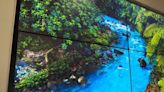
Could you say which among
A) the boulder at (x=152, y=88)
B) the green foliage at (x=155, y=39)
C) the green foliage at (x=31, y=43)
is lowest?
the boulder at (x=152, y=88)

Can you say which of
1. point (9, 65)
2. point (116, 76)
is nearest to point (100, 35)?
point (116, 76)

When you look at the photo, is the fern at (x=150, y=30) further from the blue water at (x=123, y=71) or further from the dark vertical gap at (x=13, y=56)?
the dark vertical gap at (x=13, y=56)

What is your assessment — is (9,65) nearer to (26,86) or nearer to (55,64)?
(26,86)

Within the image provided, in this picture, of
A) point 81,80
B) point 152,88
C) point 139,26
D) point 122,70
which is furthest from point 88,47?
point 152,88

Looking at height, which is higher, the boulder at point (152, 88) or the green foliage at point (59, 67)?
the green foliage at point (59, 67)

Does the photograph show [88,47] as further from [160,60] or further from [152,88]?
[160,60]

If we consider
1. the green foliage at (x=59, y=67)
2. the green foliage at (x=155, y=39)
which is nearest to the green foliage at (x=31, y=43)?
the green foliage at (x=59, y=67)

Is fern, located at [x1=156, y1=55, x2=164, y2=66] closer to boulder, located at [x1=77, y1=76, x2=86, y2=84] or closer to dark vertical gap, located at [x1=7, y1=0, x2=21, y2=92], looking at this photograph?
boulder, located at [x1=77, y1=76, x2=86, y2=84]
